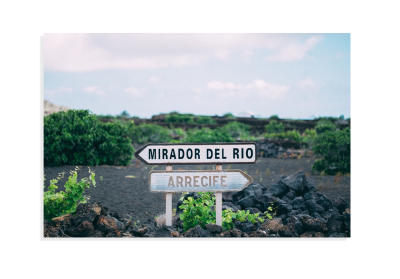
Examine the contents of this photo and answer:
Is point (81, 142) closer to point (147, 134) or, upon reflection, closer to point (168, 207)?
point (168, 207)

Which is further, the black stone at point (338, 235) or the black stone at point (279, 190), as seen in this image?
the black stone at point (279, 190)

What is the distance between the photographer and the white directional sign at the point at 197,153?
192 inches

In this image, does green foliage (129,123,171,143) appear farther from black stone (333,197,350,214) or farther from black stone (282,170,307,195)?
black stone (333,197,350,214)

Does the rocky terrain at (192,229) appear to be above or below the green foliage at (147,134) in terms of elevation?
below

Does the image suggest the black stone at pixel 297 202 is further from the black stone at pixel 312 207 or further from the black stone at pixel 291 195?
the black stone at pixel 291 195

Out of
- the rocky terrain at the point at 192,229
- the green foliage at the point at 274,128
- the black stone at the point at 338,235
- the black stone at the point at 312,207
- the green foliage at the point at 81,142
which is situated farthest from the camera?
the green foliage at the point at 274,128

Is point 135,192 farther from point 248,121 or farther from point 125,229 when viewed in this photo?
point 248,121

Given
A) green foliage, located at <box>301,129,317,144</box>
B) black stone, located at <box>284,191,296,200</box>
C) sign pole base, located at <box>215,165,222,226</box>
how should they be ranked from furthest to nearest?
green foliage, located at <box>301,129,317,144</box>, black stone, located at <box>284,191,296,200</box>, sign pole base, located at <box>215,165,222,226</box>

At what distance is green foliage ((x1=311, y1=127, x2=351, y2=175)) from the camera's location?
11333 mm

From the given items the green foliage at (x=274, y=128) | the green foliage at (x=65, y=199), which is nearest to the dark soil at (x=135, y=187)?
the green foliage at (x=65, y=199)

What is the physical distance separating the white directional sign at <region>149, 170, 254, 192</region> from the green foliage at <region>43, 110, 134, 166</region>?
256 inches

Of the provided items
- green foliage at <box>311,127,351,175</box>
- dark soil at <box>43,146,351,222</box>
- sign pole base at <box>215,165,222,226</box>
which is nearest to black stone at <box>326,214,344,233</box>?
sign pole base at <box>215,165,222,226</box>

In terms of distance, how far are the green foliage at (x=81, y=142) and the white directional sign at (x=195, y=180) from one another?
6.50 m

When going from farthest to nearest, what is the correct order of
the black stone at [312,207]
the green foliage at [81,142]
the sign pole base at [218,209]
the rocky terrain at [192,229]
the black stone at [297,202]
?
the green foliage at [81,142]
the black stone at [297,202]
the black stone at [312,207]
the sign pole base at [218,209]
the rocky terrain at [192,229]
